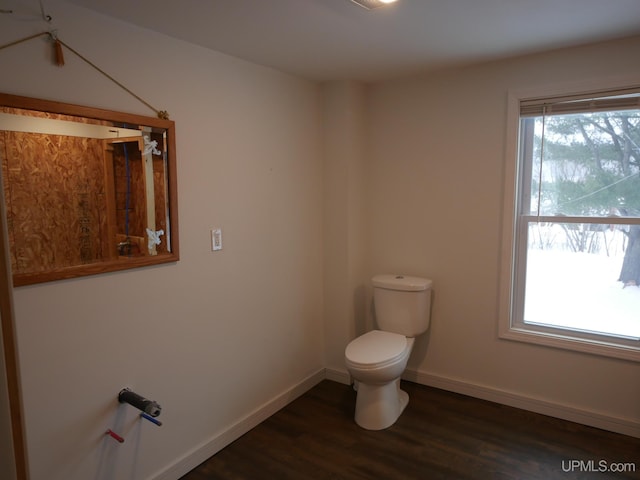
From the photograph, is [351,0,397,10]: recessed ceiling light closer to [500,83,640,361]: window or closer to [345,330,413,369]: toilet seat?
[500,83,640,361]: window

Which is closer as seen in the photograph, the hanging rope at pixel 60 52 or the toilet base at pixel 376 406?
the hanging rope at pixel 60 52

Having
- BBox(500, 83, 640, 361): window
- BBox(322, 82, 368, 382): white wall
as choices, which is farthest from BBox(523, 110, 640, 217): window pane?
BBox(322, 82, 368, 382): white wall

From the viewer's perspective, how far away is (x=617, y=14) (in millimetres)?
1905

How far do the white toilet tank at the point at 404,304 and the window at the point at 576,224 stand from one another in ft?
1.71

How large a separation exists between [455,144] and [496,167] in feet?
1.03

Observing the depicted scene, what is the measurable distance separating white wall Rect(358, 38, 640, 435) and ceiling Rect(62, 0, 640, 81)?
190mm

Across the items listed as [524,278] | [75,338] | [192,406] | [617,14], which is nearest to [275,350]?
[192,406]

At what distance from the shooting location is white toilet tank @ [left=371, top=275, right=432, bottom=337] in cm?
284

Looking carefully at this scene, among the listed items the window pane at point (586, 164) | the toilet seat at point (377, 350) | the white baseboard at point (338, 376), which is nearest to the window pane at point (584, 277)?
the window pane at point (586, 164)

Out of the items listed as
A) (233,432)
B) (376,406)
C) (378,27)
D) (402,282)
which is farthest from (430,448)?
(378,27)

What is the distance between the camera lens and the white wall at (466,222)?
246cm

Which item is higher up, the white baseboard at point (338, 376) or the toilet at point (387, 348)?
the toilet at point (387, 348)

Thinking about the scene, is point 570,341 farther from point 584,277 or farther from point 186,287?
point 186,287

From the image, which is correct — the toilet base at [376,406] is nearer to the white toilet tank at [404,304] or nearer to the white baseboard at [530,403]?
the white toilet tank at [404,304]
